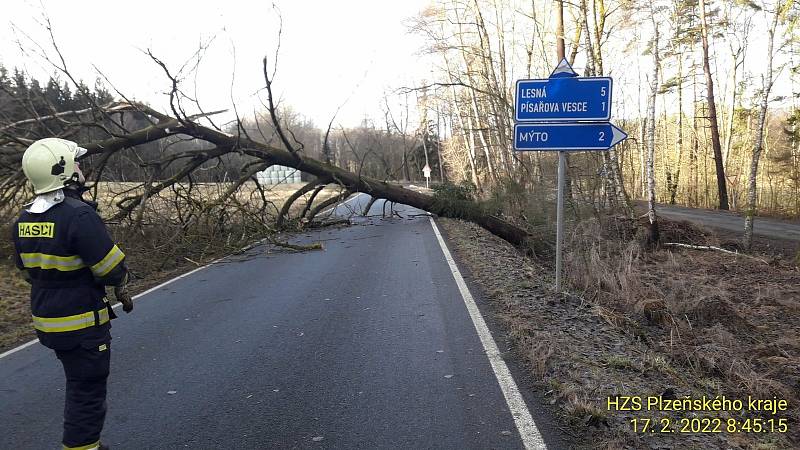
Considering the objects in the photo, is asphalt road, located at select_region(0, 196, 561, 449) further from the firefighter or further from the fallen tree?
the fallen tree

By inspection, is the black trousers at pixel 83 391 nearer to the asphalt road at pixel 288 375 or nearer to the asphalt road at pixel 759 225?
the asphalt road at pixel 288 375

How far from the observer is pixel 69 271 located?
2.97 meters

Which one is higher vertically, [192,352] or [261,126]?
[261,126]

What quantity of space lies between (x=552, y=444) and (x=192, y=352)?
149 inches

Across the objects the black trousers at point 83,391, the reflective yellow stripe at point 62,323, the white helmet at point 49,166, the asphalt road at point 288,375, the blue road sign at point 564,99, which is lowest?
the asphalt road at point 288,375

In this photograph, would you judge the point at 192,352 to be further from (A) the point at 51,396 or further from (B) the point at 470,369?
(B) the point at 470,369

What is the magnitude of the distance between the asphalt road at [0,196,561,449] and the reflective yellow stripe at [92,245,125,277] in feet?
4.36

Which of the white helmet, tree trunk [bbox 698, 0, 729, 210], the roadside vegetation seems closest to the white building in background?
the roadside vegetation

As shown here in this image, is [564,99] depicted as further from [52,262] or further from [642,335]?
[52,262]

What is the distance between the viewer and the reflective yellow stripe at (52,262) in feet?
9.61

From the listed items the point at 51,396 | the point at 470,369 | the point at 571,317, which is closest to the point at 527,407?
the point at 470,369

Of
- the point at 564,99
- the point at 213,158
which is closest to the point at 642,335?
the point at 564,99

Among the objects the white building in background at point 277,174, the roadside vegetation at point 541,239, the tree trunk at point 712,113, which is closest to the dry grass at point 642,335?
the roadside vegetation at point 541,239

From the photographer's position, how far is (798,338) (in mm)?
6598
